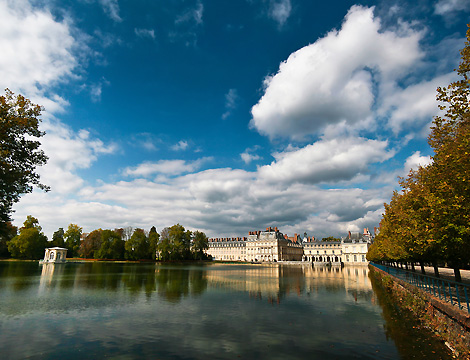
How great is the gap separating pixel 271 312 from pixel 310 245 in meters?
135

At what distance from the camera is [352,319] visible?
16.2 m

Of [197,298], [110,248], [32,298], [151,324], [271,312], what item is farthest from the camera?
[110,248]

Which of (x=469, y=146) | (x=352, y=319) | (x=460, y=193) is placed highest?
(x=469, y=146)

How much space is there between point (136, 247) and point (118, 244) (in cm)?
820

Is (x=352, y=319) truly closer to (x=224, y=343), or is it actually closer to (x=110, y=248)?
(x=224, y=343)

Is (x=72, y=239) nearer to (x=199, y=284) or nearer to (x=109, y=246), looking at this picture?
(x=109, y=246)

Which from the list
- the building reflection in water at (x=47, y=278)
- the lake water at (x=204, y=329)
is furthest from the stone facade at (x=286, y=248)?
the lake water at (x=204, y=329)

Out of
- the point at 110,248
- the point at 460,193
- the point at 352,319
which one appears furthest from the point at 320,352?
the point at 110,248

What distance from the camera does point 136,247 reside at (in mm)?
94375

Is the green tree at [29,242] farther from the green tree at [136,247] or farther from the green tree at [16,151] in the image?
the green tree at [16,151]

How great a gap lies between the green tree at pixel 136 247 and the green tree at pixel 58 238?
1318 inches

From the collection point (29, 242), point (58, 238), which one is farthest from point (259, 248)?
point (29, 242)

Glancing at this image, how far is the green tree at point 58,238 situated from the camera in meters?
109

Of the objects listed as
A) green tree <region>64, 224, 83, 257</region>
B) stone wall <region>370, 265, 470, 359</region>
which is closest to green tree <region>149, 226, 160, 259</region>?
green tree <region>64, 224, 83, 257</region>
